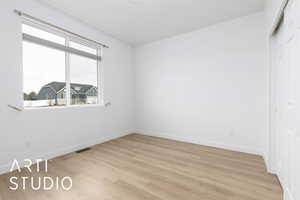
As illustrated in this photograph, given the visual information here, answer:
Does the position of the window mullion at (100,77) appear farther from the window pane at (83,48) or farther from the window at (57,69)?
the window pane at (83,48)

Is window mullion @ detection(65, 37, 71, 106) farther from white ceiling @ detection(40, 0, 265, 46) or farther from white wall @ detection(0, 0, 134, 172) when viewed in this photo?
white ceiling @ detection(40, 0, 265, 46)

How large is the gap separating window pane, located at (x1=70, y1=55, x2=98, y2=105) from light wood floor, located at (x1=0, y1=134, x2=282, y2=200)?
1.18 m

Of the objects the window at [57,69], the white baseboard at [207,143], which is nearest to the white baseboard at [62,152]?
the window at [57,69]

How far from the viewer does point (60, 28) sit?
258 centimetres

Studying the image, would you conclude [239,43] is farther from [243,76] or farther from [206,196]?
[206,196]

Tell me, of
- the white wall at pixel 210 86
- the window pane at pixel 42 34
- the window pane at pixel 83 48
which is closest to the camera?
the window pane at pixel 42 34

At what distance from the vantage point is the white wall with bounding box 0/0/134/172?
199cm

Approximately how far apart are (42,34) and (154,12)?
2109mm

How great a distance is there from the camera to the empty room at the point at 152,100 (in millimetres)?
1610

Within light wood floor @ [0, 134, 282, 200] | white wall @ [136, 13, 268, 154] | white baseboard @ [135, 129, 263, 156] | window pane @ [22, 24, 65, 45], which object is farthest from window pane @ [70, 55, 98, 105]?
white baseboard @ [135, 129, 263, 156]

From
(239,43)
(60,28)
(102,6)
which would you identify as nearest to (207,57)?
(239,43)

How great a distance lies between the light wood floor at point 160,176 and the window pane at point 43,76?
3.69 ft

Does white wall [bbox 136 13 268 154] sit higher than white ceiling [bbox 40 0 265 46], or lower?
lower

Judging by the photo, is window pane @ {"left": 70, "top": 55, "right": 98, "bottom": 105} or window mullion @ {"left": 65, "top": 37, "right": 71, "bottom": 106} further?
window pane @ {"left": 70, "top": 55, "right": 98, "bottom": 105}
